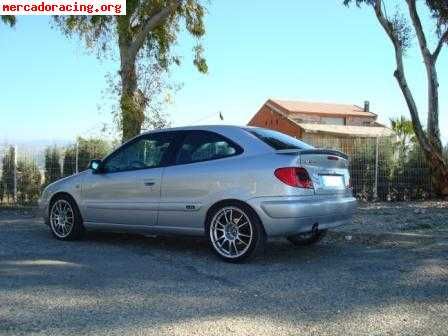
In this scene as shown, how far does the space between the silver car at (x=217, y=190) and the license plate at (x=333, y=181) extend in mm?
12

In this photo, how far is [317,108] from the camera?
183ft

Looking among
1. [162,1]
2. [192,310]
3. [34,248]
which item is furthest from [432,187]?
[192,310]

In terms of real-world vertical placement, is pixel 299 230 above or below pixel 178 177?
→ below

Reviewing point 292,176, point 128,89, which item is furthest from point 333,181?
point 128,89

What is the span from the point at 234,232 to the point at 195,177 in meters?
0.87

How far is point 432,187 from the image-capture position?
16234 mm

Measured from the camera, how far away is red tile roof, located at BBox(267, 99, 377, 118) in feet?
172

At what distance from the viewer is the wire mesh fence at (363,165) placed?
15.6 metres

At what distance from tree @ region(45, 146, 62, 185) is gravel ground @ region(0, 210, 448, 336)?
743 centimetres

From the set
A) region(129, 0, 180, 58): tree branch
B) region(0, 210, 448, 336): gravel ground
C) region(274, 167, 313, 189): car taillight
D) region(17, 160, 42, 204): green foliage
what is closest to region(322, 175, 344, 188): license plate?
region(274, 167, 313, 189): car taillight

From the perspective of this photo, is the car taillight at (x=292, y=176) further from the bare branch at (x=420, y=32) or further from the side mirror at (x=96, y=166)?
the bare branch at (x=420, y=32)

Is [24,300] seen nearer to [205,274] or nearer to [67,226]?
[205,274]

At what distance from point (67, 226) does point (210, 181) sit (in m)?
2.64

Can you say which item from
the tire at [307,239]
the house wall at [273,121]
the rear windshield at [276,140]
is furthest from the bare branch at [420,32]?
the house wall at [273,121]
